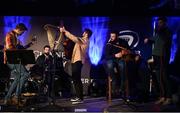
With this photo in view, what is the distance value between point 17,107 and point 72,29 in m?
2.52

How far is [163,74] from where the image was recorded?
10148 millimetres

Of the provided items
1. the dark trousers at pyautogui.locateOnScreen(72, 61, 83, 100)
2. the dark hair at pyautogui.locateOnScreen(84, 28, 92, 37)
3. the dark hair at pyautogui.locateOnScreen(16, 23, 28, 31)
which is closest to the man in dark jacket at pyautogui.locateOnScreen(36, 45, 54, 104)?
the dark trousers at pyautogui.locateOnScreen(72, 61, 83, 100)

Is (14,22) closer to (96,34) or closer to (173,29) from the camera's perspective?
(96,34)

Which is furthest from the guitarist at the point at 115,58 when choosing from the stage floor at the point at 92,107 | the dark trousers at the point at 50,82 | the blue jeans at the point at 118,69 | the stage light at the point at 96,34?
the dark trousers at the point at 50,82

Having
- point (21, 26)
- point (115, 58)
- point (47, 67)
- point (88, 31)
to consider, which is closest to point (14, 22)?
point (21, 26)

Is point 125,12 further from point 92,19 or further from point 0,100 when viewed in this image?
point 0,100

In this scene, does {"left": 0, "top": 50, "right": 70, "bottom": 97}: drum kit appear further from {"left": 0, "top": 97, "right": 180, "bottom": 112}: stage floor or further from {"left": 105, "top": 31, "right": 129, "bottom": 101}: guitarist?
{"left": 105, "top": 31, "right": 129, "bottom": 101}: guitarist

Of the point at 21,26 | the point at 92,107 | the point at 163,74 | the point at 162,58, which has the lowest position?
the point at 92,107

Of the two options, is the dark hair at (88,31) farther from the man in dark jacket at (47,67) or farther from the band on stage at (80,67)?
the man in dark jacket at (47,67)

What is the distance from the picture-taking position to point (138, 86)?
10398 millimetres

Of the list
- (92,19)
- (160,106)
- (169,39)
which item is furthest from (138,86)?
(92,19)

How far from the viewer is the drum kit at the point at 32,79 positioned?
10352mm

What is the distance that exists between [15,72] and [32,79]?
47 cm

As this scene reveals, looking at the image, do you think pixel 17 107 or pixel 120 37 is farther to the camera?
pixel 120 37
